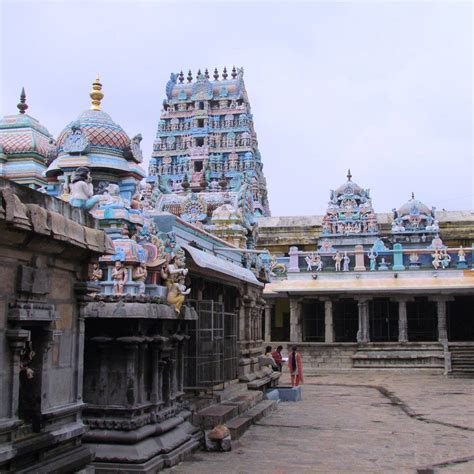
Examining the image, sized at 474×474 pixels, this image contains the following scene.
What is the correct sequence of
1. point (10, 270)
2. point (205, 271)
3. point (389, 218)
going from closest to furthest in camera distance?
point (10, 270), point (205, 271), point (389, 218)

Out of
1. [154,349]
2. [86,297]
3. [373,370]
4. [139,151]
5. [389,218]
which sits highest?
[389,218]

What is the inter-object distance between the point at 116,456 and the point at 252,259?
9.73m

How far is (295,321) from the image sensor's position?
31.1 metres

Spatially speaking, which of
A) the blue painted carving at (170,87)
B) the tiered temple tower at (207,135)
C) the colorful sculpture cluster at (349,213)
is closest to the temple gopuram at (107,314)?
the colorful sculpture cluster at (349,213)

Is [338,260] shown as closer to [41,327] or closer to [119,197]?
[119,197]

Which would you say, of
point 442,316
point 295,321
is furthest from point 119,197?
point 442,316

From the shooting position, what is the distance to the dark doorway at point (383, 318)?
32.2 meters

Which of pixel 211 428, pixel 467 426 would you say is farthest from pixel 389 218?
pixel 211 428

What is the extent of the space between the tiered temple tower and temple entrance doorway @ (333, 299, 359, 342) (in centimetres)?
1189

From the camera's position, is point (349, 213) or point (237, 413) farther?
point (349, 213)

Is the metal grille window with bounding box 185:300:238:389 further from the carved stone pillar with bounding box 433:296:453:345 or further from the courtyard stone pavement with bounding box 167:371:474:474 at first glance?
the carved stone pillar with bounding box 433:296:453:345

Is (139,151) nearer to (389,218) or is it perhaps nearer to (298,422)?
(298,422)

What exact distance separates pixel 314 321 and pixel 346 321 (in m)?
1.71

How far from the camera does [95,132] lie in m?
10.4
